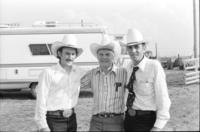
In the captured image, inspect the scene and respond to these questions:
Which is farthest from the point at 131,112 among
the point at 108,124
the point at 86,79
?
the point at 86,79

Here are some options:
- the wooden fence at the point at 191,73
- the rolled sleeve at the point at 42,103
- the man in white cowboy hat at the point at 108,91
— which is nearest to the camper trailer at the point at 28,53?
the wooden fence at the point at 191,73

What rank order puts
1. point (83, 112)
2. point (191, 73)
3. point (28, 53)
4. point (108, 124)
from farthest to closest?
point (191, 73) → point (28, 53) → point (83, 112) → point (108, 124)

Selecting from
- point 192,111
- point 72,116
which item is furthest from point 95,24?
point 72,116

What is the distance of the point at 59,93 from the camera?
3.46 meters

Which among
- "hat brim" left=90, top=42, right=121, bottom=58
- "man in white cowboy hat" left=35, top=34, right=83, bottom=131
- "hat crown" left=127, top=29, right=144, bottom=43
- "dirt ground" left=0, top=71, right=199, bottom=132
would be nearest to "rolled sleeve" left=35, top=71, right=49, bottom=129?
"man in white cowboy hat" left=35, top=34, right=83, bottom=131

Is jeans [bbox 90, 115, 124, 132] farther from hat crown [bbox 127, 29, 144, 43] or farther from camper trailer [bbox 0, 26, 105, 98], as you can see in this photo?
camper trailer [bbox 0, 26, 105, 98]

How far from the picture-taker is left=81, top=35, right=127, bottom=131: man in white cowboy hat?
347cm

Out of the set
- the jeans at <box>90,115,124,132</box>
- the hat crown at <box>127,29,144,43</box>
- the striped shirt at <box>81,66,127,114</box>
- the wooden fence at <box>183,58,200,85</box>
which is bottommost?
the wooden fence at <box>183,58,200,85</box>

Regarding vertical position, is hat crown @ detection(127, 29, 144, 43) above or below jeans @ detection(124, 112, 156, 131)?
above

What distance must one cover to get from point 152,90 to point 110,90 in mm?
403

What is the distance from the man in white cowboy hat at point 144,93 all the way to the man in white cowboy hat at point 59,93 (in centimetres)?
53

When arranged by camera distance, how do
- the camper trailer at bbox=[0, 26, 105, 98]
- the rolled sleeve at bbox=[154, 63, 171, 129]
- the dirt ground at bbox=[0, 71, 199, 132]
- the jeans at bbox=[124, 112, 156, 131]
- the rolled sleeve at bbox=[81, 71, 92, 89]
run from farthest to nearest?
the camper trailer at bbox=[0, 26, 105, 98]
the dirt ground at bbox=[0, 71, 199, 132]
the rolled sleeve at bbox=[81, 71, 92, 89]
the jeans at bbox=[124, 112, 156, 131]
the rolled sleeve at bbox=[154, 63, 171, 129]

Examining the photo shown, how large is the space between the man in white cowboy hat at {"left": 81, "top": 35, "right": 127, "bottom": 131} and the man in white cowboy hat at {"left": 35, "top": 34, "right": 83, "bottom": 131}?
0.22 metres

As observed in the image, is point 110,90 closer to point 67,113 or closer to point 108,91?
point 108,91
